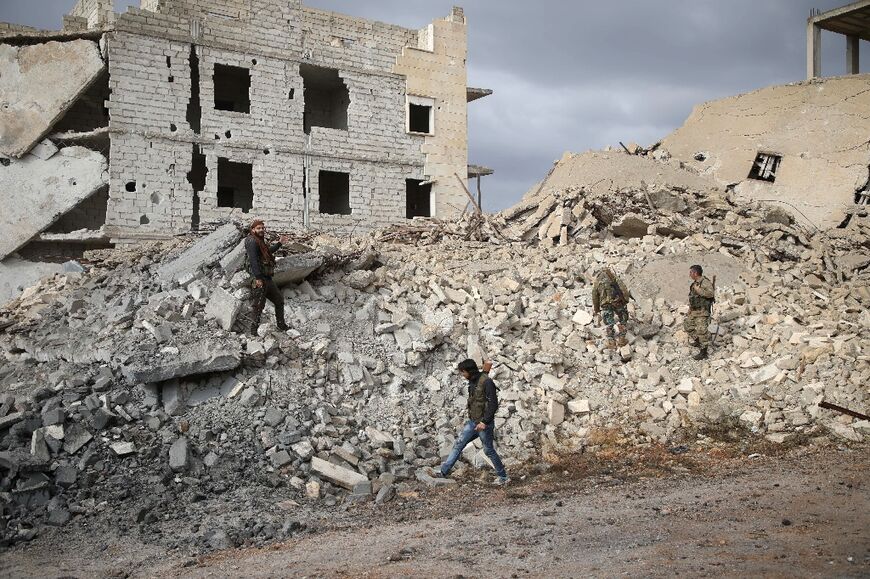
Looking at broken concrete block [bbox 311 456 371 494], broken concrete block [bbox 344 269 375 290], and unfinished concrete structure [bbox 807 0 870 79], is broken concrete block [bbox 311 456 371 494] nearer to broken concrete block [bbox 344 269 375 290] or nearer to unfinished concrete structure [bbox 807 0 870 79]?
A: broken concrete block [bbox 344 269 375 290]

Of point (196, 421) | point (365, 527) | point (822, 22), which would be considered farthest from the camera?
point (822, 22)

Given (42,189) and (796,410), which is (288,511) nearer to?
(796,410)

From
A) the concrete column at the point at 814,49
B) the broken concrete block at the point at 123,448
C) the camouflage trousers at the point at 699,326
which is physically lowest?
the broken concrete block at the point at 123,448

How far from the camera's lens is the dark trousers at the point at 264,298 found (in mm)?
10000

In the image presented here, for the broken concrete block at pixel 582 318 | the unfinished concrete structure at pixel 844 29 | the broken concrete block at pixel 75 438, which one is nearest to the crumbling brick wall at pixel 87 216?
the broken concrete block at pixel 75 438

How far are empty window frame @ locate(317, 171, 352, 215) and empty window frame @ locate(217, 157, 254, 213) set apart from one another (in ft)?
7.20

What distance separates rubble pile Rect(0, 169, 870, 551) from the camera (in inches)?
314

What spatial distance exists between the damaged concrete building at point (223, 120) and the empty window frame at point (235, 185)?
0.04 meters

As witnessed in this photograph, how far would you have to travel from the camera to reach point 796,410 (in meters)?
9.73

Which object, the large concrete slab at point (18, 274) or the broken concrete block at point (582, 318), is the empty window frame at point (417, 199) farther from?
the broken concrete block at point (582, 318)

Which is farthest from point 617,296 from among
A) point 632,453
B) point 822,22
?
point 822,22

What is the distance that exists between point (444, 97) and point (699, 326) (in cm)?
1382

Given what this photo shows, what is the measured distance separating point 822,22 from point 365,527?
65.2 ft

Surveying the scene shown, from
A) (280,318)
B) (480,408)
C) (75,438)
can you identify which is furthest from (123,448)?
(480,408)
